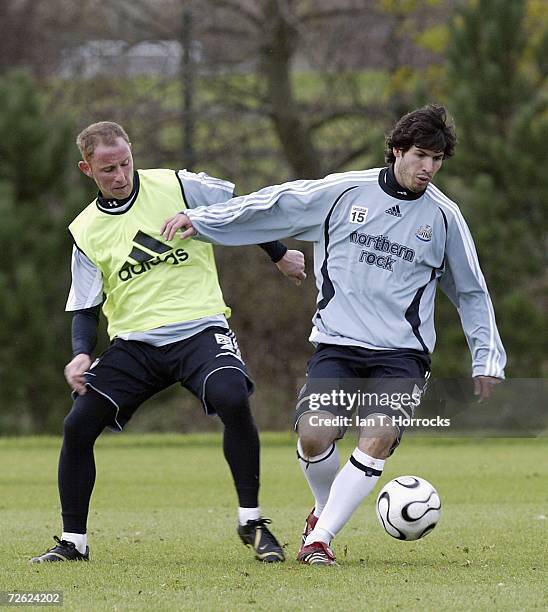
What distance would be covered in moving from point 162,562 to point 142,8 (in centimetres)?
2004

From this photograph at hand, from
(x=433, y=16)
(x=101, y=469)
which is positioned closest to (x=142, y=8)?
(x=433, y=16)

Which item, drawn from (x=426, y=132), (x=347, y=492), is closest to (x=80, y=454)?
(x=347, y=492)

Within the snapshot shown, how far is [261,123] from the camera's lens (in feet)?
82.5

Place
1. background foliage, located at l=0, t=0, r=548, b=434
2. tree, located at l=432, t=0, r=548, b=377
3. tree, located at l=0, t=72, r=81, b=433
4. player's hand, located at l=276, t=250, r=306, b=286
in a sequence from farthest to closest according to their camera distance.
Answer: tree, located at l=432, t=0, r=548, b=377 → background foliage, located at l=0, t=0, r=548, b=434 → tree, located at l=0, t=72, r=81, b=433 → player's hand, located at l=276, t=250, r=306, b=286

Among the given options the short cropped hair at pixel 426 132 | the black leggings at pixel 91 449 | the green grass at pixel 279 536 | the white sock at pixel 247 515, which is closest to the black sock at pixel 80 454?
the black leggings at pixel 91 449

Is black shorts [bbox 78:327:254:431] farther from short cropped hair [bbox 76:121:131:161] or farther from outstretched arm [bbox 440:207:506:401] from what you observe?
outstretched arm [bbox 440:207:506:401]

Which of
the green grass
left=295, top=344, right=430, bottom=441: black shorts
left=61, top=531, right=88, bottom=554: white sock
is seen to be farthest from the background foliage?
left=295, top=344, right=430, bottom=441: black shorts

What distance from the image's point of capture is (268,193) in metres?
6.39

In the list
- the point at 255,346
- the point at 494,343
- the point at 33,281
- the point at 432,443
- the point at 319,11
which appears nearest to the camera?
the point at 494,343

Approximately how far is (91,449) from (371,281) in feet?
5.06

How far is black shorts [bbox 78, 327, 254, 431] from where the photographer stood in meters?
6.29

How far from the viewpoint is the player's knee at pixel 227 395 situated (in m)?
6.15

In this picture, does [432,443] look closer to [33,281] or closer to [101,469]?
[101,469]

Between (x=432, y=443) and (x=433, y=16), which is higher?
(x=433, y=16)
